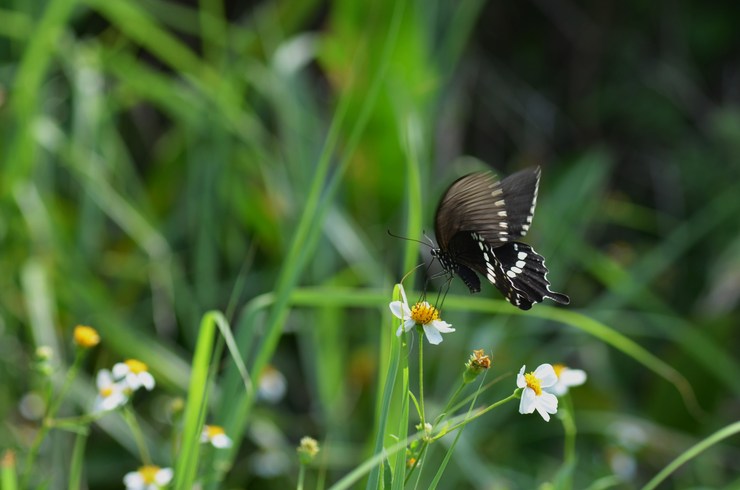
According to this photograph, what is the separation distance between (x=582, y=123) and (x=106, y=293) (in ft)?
5.44

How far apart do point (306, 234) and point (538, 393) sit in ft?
1.53

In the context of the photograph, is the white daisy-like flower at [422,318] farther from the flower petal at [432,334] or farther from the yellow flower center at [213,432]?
the yellow flower center at [213,432]

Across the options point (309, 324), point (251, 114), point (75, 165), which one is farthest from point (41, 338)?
point (251, 114)

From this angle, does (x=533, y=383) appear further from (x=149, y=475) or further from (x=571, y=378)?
(x=149, y=475)

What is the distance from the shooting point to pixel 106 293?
1.87 m

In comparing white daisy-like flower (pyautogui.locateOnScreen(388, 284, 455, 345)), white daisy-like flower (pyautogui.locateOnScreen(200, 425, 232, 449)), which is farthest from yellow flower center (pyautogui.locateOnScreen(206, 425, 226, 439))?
white daisy-like flower (pyautogui.locateOnScreen(388, 284, 455, 345))

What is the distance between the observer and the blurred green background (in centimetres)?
166

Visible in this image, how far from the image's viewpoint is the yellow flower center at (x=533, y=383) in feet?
2.30

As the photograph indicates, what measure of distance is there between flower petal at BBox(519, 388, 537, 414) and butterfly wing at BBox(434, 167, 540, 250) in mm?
228

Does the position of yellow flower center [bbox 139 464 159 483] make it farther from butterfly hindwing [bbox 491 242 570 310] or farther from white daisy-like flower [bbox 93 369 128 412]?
butterfly hindwing [bbox 491 242 570 310]

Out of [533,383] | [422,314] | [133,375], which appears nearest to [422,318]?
[422,314]

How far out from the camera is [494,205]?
89cm

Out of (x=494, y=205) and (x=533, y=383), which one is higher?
(x=494, y=205)

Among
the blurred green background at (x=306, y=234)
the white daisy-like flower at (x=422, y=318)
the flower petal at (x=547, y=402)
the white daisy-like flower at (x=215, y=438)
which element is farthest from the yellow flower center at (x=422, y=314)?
the blurred green background at (x=306, y=234)
